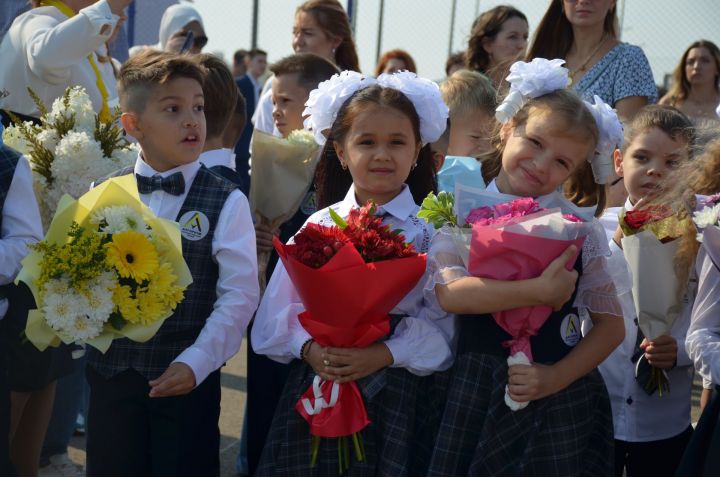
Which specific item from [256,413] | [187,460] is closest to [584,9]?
[256,413]

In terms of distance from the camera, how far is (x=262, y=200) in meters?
3.97

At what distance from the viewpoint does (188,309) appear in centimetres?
316

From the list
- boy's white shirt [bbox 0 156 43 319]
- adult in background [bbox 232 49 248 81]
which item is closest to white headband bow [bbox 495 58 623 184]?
boy's white shirt [bbox 0 156 43 319]

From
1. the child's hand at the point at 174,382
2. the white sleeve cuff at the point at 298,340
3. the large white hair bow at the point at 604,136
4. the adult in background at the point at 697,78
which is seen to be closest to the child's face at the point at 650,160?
the large white hair bow at the point at 604,136

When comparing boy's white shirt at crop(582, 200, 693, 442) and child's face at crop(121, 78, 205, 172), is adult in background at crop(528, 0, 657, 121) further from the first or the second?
child's face at crop(121, 78, 205, 172)

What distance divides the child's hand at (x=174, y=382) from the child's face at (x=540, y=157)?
120 cm

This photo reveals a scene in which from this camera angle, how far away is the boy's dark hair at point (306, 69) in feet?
14.9

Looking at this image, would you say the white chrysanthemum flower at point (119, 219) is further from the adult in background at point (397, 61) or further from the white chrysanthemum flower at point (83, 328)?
the adult in background at point (397, 61)

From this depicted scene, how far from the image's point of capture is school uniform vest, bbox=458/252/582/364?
2.88 metres

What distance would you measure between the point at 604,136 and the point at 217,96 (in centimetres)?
156

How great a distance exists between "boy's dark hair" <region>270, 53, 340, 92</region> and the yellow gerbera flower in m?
1.89

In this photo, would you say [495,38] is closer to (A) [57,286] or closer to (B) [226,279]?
(B) [226,279]

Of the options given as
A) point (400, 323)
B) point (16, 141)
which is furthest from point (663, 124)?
point (16, 141)

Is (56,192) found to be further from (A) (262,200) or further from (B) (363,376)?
(B) (363,376)
